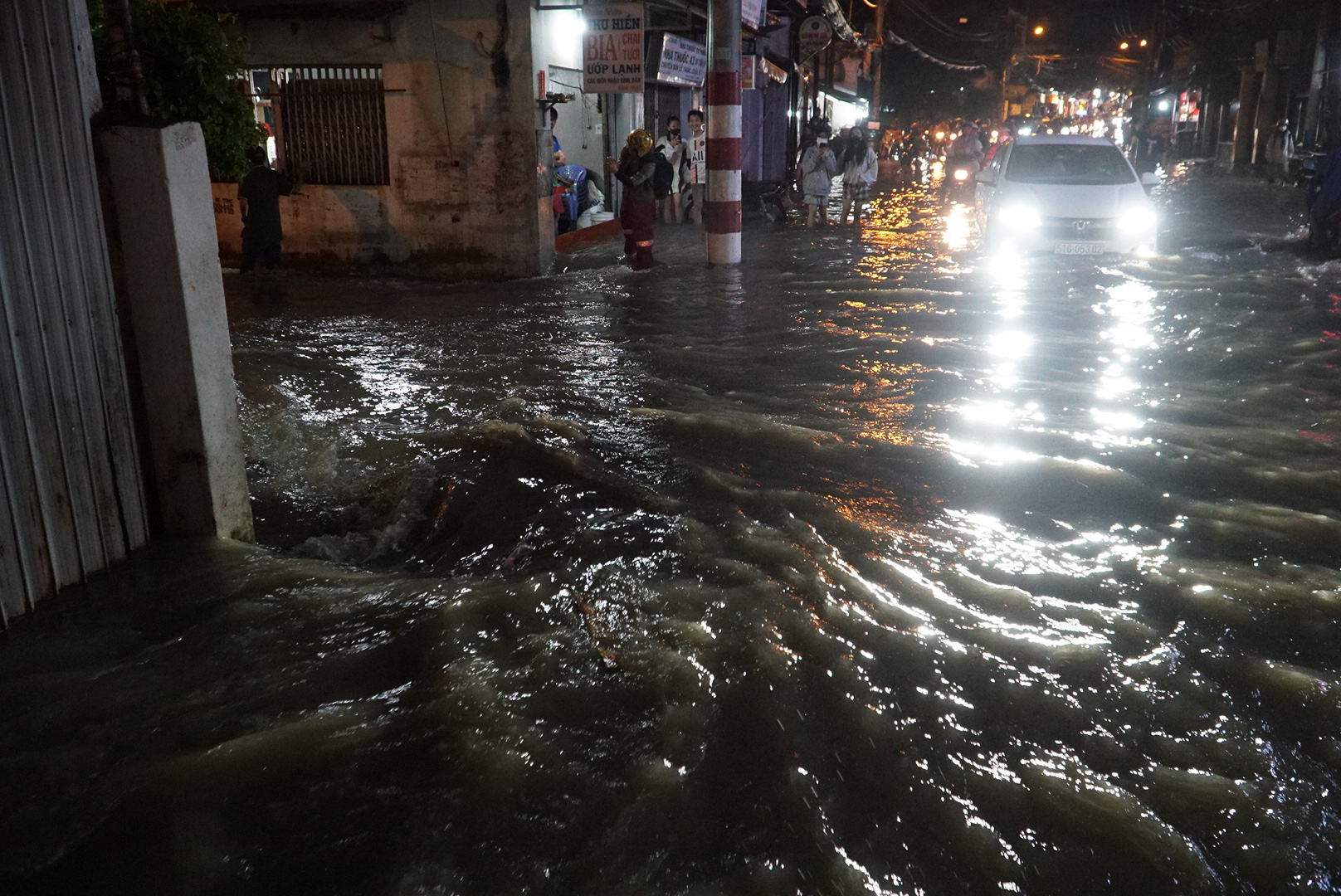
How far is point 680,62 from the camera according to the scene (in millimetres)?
16672

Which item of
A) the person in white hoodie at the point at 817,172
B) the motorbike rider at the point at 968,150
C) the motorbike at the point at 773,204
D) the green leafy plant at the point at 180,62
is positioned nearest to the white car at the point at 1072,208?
the person in white hoodie at the point at 817,172

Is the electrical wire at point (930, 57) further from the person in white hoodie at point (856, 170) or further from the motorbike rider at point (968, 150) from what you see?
the person in white hoodie at point (856, 170)

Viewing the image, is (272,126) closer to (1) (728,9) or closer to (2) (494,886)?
(1) (728,9)

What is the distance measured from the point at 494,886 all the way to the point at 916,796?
3.50 ft

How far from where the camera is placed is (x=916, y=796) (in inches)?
107

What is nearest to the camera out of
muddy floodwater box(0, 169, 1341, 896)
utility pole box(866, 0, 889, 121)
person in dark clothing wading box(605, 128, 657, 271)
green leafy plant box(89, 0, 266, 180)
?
muddy floodwater box(0, 169, 1341, 896)

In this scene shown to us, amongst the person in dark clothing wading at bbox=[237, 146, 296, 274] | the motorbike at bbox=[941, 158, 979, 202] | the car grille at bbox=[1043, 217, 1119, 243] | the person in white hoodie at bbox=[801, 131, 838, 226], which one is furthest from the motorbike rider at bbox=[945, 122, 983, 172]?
the person in dark clothing wading at bbox=[237, 146, 296, 274]

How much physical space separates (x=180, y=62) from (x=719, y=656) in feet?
10.5

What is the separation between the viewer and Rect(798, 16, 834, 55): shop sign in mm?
20703

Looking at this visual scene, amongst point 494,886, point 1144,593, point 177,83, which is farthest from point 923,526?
point 177,83

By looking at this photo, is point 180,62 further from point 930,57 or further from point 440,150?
point 930,57

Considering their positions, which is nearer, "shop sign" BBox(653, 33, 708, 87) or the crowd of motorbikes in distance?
the crowd of motorbikes in distance

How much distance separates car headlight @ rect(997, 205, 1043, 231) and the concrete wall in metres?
5.22

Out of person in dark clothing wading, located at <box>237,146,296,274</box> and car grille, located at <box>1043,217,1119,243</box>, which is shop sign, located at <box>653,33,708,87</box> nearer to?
car grille, located at <box>1043,217,1119,243</box>
